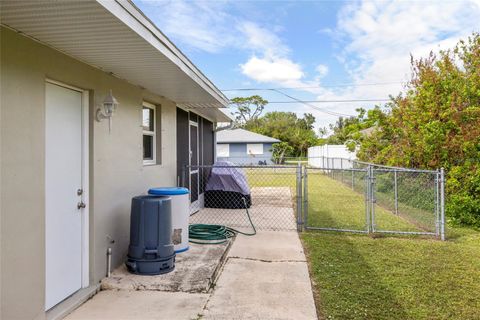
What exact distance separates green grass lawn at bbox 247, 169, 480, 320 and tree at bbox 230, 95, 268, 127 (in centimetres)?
4705

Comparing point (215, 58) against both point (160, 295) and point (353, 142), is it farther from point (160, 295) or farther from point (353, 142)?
point (160, 295)

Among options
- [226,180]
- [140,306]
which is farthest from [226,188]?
[140,306]

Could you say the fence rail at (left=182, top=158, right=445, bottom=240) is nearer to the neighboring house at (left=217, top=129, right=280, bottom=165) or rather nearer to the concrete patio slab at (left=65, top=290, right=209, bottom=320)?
the concrete patio slab at (left=65, top=290, right=209, bottom=320)

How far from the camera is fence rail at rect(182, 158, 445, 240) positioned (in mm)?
6597

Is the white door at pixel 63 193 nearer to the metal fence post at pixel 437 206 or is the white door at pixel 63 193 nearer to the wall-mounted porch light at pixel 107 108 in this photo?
the wall-mounted porch light at pixel 107 108

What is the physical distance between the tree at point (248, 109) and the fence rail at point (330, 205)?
43130mm

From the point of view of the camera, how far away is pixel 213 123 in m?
11.7

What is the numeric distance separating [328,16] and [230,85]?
18572 mm

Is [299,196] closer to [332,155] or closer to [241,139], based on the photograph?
[332,155]

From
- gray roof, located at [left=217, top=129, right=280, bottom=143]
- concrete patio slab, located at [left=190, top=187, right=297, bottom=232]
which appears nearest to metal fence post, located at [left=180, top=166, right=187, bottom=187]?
concrete patio slab, located at [left=190, top=187, right=297, bottom=232]

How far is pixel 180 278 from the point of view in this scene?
12.9 feet

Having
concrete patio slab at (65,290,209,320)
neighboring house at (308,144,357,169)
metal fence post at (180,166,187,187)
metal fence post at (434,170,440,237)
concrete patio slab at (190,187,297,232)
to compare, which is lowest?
concrete patio slab at (65,290,209,320)

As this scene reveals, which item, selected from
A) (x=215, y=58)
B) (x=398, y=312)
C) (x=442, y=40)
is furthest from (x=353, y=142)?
(x=398, y=312)

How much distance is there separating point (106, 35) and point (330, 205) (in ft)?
28.1
